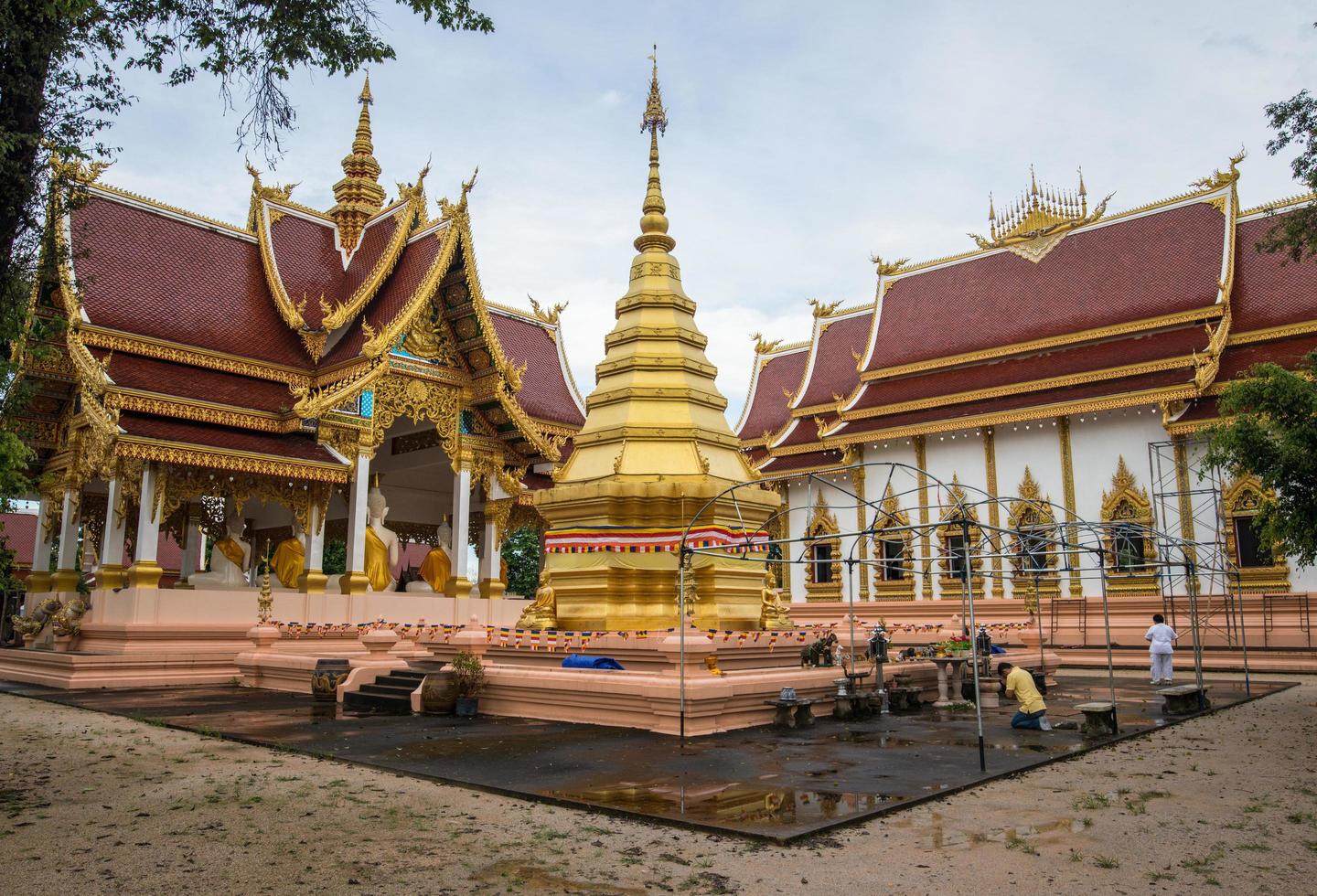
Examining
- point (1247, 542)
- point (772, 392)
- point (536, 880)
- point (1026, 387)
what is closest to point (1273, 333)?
point (1247, 542)

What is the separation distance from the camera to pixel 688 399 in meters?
14.8

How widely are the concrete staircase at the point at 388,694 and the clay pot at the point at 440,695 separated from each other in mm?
487

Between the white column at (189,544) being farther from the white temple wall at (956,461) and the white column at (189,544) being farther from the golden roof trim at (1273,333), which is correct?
the golden roof trim at (1273,333)

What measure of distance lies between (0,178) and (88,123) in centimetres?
137

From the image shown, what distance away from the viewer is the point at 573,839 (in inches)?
209

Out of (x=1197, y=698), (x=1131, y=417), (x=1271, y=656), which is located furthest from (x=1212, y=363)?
(x=1197, y=698)

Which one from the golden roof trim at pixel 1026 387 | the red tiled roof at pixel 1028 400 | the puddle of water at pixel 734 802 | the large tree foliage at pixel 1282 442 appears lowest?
the puddle of water at pixel 734 802

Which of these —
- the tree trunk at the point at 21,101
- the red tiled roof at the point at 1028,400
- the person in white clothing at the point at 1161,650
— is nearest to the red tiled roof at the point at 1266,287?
the red tiled roof at the point at 1028,400

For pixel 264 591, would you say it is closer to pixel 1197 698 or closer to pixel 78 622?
pixel 78 622

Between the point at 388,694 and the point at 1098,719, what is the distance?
7.76 metres

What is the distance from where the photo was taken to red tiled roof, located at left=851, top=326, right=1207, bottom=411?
23062mm

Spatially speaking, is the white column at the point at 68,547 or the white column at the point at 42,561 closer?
the white column at the point at 68,547

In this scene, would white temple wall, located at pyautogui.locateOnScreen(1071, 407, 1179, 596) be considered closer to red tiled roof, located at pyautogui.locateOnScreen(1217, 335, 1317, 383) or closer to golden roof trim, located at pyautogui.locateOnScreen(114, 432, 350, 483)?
red tiled roof, located at pyautogui.locateOnScreen(1217, 335, 1317, 383)

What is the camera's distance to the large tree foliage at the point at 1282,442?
36.0 feet
